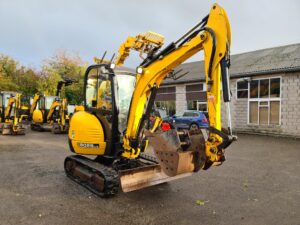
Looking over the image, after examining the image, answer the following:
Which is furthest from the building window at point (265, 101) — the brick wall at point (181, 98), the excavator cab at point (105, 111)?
the excavator cab at point (105, 111)

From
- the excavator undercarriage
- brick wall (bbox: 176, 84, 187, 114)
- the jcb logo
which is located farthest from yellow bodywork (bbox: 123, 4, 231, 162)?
brick wall (bbox: 176, 84, 187, 114)

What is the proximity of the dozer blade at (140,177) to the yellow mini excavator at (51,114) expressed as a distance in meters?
12.7

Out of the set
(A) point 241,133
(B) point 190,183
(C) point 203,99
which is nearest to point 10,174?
(B) point 190,183

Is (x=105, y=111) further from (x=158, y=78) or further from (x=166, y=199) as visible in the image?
(x=166, y=199)

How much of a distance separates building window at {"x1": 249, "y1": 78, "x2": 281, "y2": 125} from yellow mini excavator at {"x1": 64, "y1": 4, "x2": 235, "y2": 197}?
41.6 ft

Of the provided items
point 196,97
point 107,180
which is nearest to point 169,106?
point 196,97

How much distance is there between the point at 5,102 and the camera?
17.8m

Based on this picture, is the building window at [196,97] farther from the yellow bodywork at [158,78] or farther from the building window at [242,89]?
the yellow bodywork at [158,78]

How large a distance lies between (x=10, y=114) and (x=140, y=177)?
14638mm

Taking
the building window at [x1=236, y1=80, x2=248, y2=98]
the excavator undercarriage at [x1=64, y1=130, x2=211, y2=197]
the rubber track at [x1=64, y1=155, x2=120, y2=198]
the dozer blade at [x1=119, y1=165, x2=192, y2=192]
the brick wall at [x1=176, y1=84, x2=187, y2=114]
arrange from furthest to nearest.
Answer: the brick wall at [x1=176, y1=84, x2=187, y2=114], the building window at [x1=236, y1=80, x2=248, y2=98], the rubber track at [x1=64, y1=155, x2=120, y2=198], the dozer blade at [x1=119, y1=165, x2=192, y2=192], the excavator undercarriage at [x1=64, y1=130, x2=211, y2=197]

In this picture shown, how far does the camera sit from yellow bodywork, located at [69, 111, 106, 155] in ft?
19.4

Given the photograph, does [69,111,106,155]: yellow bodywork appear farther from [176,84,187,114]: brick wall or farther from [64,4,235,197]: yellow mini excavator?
[176,84,187,114]: brick wall

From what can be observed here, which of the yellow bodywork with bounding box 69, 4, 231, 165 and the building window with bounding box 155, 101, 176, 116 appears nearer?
the yellow bodywork with bounding box 69, 4, 231, 165

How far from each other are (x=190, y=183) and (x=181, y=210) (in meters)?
1.68
